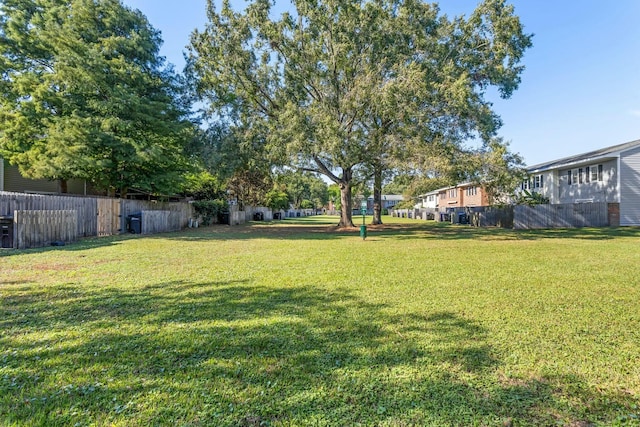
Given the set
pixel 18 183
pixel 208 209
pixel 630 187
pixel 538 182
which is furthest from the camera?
pixel 538 182

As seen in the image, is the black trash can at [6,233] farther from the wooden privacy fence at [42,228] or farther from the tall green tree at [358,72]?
the tall green tree at [358,72]

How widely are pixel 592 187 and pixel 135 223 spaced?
29.8 metres

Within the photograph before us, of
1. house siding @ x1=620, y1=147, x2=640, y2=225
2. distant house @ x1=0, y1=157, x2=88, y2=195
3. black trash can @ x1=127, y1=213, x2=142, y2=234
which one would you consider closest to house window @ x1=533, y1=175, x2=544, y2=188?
house siding @ x1=620, y1=147, x2=640, y2=225

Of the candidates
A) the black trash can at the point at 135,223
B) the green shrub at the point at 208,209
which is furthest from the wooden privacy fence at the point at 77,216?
the green shrub at the point at 208,209

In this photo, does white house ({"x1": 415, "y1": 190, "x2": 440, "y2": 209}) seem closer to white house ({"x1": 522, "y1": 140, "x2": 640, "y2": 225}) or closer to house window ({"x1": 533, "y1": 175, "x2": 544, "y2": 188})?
house window ({"x1": 533, "y1": 175, "x2": 544, "y2": 188})

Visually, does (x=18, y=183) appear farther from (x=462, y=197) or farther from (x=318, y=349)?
(x=462, y=197)

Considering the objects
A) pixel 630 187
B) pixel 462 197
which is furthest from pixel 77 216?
pixel 462 197

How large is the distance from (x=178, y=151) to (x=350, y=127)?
1025cm

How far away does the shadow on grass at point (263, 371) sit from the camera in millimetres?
2227

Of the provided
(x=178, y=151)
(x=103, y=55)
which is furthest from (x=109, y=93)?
(x=178, y=151)

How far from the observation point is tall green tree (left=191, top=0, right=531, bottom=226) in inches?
581

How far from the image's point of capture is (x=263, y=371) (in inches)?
109

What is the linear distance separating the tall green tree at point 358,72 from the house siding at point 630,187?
9398mm

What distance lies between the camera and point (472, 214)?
26953 millimetres
